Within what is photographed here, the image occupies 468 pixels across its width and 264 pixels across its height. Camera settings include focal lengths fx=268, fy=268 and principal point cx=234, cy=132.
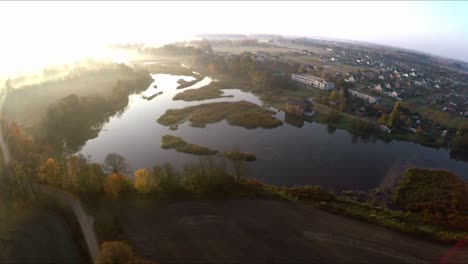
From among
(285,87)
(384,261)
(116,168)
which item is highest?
(285,87)

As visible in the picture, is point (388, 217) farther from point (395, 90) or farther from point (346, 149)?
point (395, 90)

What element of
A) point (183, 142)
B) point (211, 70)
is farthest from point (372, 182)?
point (211, 70)

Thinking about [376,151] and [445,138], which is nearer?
[376,151]

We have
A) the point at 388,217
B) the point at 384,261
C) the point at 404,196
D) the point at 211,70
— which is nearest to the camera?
the point at 384,261

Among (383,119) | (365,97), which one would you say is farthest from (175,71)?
(383,119)

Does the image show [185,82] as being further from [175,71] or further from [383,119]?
[383,119]

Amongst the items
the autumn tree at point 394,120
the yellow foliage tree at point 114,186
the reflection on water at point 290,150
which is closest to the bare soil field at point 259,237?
the yellow foliage tree at point 114,186

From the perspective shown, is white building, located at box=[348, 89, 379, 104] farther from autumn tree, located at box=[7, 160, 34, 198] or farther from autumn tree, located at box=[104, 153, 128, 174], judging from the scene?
autumn tree, located at box=[7, 160, 34, 198]
